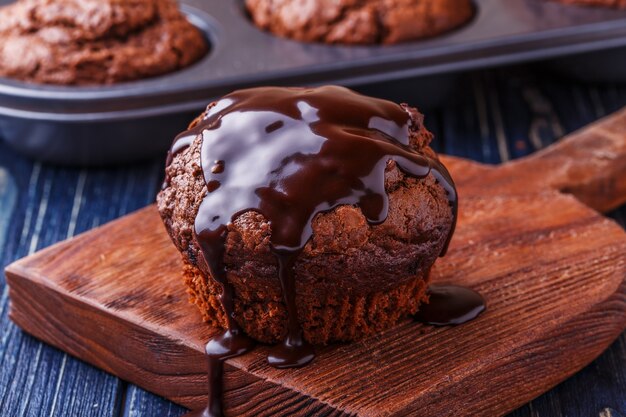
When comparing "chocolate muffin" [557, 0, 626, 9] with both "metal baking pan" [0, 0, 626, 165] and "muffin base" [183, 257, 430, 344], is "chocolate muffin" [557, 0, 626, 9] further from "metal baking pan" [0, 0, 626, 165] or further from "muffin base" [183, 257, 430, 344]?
"muffin base" [183, 257, 430, 344]

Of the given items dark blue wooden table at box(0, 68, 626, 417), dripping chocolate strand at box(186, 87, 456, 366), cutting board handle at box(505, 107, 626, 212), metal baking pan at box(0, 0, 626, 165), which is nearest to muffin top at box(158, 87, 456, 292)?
dripping chocolate strand at box(186, 87, 456, 366)

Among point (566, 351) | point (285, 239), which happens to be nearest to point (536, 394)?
point (566, 351)

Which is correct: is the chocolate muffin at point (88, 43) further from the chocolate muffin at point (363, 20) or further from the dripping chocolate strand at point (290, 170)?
the dripping chocolate strand at point (290, 170)

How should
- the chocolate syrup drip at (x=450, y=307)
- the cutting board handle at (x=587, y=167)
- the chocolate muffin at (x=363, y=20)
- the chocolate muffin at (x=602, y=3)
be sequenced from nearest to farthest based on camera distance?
the chocolate syrup drip at (x=450, y=307) → the cutting board handle at (x=587, y=167) → the chocolate muffin at (x=363, y=20) → the chocolate muffin at (x=602, y=3)

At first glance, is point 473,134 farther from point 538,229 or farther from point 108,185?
point 108,185

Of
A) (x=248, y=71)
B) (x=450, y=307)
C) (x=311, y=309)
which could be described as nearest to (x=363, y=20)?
(x=248, y=71)

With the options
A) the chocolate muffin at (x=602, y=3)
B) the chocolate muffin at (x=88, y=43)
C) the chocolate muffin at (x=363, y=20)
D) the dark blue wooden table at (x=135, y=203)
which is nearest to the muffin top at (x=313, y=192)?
the dark blue wooden table at (x=135, y=203)
